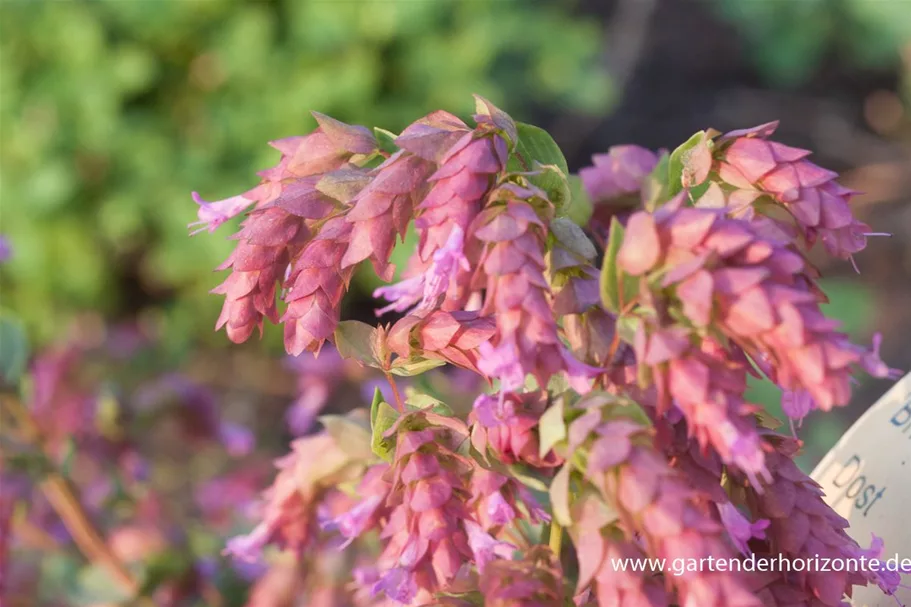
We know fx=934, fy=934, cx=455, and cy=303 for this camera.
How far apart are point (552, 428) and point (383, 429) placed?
193mm

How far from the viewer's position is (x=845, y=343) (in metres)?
0.59

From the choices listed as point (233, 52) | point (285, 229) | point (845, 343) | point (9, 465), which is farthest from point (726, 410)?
point (233, 52)

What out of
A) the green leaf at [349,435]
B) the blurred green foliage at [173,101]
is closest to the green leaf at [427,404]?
the green leaf at [349,435]

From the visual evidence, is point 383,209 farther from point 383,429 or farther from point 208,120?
point 208,120

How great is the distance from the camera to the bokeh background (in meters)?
3.51

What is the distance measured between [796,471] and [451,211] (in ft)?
1.11

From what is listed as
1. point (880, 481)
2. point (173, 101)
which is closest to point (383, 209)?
point (880, 481)

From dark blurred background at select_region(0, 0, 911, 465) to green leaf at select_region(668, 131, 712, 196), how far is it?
2.60m

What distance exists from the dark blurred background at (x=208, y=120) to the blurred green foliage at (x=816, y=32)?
0.37ft

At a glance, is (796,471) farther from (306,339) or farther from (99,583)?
(99,583)

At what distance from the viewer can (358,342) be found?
2.74 ft

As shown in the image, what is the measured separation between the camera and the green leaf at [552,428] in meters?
0.67

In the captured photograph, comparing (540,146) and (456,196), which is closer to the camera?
(456,196)

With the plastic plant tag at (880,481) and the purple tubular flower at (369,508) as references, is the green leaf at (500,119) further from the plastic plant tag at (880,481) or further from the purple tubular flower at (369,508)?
the plastic plant tag at (880,481)
